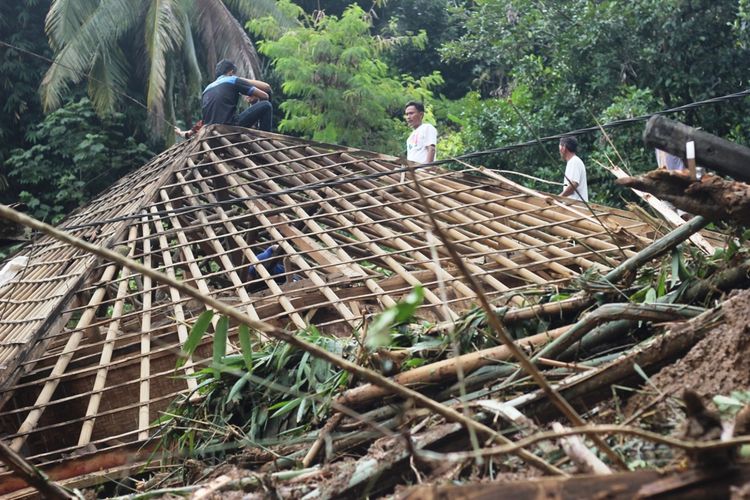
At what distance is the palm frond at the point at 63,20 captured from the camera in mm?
11523

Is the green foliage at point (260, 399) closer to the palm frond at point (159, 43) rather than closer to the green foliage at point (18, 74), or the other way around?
the palm frond at point (159, 43)

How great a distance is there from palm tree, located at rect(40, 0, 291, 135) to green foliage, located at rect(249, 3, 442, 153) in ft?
6.30

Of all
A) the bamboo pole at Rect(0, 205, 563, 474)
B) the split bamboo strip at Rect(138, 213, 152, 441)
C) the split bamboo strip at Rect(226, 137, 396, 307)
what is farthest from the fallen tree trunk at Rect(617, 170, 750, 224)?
the split bamboo strip at Rect(138, 213, 152, 441)

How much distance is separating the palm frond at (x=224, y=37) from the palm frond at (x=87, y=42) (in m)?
1.00

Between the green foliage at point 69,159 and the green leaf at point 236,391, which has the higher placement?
the green leaf at point 236,391

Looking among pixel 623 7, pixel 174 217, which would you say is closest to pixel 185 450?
pixel 174 217

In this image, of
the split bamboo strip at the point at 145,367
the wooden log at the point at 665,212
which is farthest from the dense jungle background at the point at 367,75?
the wooden log at the point at 665,212

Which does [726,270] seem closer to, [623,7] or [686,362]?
[686,362]

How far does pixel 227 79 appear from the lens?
20.0ft

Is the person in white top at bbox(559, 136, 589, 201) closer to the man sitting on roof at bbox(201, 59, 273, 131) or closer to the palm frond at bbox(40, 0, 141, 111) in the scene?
the man sitting on roof at bbox(201, 59, 273, 131)

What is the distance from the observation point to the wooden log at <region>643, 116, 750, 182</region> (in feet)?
6.25

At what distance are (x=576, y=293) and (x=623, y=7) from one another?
646 cm

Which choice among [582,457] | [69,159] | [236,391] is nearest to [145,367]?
[236,391]

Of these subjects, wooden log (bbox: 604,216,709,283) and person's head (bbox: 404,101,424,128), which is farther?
person's head (bbox: 404,101,424,128)
